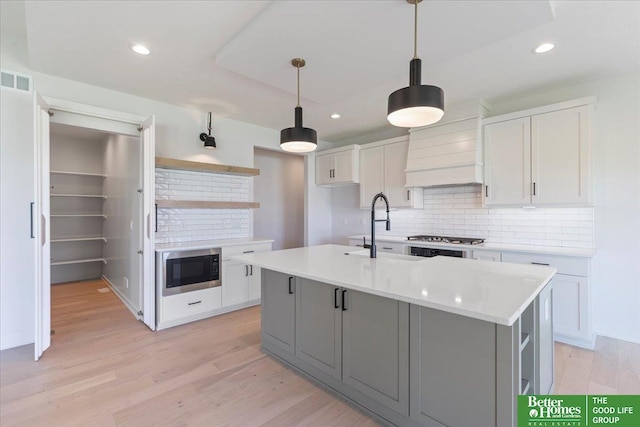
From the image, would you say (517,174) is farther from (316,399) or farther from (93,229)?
(93,229)

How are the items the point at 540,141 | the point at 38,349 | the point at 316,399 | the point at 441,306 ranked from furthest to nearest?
the point at 540,141, the point at 38,349, the point at 316,399, the point at 441,306

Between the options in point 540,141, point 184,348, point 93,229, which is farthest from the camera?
point 93,229

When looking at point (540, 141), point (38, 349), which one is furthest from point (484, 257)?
point (38, 349)

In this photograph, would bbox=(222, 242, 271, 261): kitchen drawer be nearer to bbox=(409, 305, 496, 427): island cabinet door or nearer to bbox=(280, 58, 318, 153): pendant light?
bbox=(280, 58, 318, 153): pendant light

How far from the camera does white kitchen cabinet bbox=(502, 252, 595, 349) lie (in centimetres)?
280

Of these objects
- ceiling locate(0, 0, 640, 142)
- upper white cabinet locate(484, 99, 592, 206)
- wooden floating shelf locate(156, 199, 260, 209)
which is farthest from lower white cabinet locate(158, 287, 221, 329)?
upper white cabinet locate(484, 99, 592, 206)

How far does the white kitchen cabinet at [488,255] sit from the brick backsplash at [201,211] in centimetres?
312

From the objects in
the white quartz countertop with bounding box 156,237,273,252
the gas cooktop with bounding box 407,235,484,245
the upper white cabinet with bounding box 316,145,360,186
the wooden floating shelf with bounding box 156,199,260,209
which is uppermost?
the upper white cabinet with bounding box 316,145,360,186

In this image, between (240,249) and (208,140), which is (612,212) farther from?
(208,140)

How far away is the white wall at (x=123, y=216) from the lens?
356cm

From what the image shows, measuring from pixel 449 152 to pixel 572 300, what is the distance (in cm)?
200

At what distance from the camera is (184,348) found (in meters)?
2.83

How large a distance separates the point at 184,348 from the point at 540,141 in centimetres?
419

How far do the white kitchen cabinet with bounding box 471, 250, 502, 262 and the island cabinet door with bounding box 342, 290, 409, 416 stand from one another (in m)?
2.15
